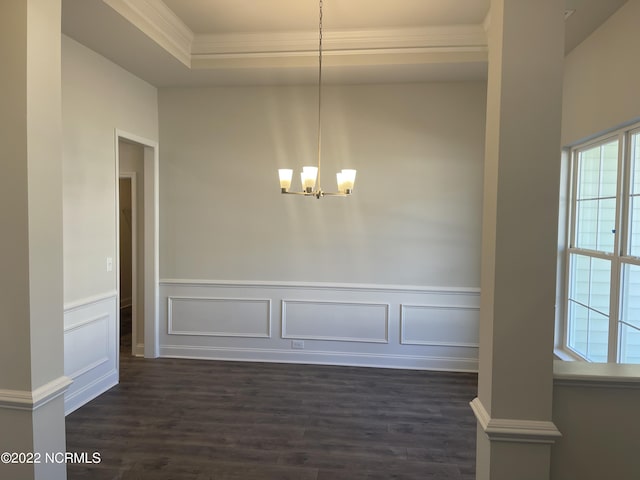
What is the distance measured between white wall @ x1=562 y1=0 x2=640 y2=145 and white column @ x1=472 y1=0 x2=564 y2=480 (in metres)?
1.55

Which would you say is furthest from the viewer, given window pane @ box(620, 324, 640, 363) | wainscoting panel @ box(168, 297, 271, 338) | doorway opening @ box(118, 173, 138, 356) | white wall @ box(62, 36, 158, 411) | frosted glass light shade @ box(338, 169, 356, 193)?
doorway opening @ box(118, 173, 138, 356)

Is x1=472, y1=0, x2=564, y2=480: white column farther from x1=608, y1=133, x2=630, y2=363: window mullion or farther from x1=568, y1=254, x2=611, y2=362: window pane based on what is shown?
x1=568, y1=254, x2=611, y2=362: window pane

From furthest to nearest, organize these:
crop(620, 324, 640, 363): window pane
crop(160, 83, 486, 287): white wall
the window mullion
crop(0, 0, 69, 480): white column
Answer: crop(160, 83, 486, 287): white wall → the window mullion → crop(620, 324, 640, 363): window pane → crop(0, 0, 69, 480): white column

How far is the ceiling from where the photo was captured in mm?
3096

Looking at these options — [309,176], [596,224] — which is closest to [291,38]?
[309,176]

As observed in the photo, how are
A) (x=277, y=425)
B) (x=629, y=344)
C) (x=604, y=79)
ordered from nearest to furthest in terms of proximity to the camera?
1. (x=629, y=344)
2. (x=604, y=79)
3. (x=277, y=425)

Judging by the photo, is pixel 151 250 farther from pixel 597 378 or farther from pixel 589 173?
pixel 589 173

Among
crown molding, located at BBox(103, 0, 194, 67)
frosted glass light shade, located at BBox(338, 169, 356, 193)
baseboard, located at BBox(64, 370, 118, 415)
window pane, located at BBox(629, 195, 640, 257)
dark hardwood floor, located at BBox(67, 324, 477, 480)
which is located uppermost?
crown molding, located at BBox(103, 0, 194, 67)

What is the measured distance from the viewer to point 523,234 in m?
1.59

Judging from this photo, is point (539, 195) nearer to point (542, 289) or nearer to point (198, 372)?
point (542, 289)

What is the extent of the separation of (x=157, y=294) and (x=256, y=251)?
1.25m

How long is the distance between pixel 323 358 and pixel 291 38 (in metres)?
3.29

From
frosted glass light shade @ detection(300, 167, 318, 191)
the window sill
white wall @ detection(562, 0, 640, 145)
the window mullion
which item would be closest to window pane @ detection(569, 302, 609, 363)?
the window mullion

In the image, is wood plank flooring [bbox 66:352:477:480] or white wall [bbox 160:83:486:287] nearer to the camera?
wood plank flooring [bbox 66:352:477:480]
